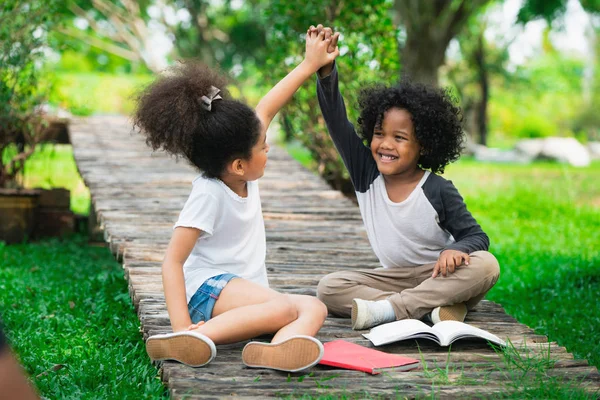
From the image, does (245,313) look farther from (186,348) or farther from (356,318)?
(356,318)

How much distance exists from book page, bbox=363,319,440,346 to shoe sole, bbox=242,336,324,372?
46 cm

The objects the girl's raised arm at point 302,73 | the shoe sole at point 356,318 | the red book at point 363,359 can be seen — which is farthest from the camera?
the girl's raised arm at point 302,73

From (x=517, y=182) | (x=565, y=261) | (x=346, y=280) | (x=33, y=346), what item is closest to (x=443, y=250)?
(x=346, y=280)

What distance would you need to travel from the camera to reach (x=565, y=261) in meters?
6.29

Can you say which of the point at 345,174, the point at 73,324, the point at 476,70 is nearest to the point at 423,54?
the point at 345,174

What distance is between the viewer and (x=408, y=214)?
12.9ft

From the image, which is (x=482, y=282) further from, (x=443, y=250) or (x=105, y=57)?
(x=105, y=57)

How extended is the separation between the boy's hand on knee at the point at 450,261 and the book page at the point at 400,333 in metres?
0.30

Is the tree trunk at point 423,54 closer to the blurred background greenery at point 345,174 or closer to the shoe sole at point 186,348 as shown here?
the blurred background greenery at point 345,174

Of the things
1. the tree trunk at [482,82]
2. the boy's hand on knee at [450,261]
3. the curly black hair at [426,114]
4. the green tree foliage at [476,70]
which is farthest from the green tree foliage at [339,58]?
the tree trunk at [482,82]

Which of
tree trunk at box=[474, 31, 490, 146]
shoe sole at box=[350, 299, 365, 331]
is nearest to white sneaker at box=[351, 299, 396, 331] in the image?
shoe sole at box=[350, 299, 365, 331]

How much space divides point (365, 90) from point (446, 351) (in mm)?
1467

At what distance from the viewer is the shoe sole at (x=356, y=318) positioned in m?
3.69

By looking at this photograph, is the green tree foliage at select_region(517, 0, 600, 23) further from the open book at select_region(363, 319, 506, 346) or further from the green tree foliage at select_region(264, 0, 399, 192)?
the open book at select_region(363, 319, 506, 346)
